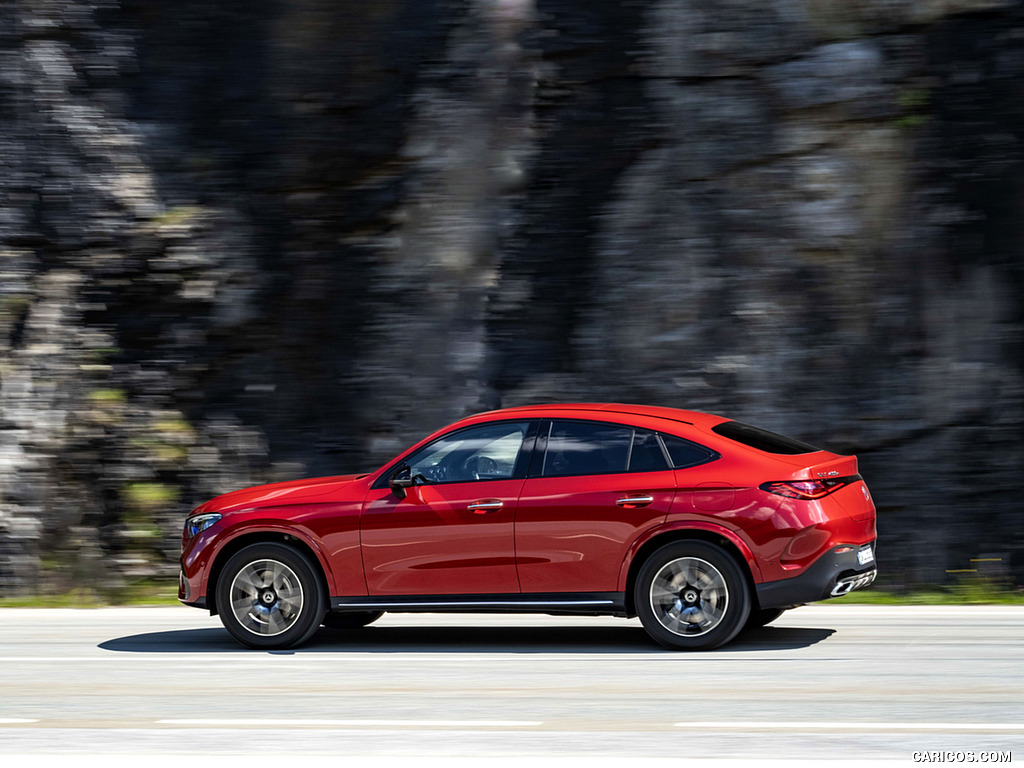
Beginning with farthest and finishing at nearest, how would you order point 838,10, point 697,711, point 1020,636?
1. point 838,10
2. point 1020,636
3. point 697,711

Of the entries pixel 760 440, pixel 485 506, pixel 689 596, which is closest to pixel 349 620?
pixel 485 506

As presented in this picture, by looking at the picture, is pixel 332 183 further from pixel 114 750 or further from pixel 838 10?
pixel 114 750

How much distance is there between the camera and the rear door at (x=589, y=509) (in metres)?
7.74

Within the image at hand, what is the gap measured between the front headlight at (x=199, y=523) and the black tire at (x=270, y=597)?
0.29 meters

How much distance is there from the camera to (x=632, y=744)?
5.60 meters

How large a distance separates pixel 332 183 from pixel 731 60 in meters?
4.59

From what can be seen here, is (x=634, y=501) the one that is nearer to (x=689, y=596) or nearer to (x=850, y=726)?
(x=689, y=596)

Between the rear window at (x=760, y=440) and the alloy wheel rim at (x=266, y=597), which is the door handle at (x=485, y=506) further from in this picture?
the rear window at (x=760, y=440)

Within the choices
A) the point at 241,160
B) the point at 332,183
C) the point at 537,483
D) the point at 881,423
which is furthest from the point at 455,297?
the point at 537,483

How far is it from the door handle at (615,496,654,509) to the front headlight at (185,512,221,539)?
9.09 ft

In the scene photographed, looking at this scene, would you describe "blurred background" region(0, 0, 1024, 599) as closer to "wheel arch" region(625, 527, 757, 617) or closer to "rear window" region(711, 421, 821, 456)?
"rear window" region(711, 421, 821, 456)

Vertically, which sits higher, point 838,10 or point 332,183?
point 838,10

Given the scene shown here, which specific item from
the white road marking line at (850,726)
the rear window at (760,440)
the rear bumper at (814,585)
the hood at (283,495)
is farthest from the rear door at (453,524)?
the white road marking line at (850,726)

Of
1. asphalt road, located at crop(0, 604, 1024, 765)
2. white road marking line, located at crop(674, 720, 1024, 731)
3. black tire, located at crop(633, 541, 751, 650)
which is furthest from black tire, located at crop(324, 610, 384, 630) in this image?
white road marking line, located at crop(674, 720, 1024, 731)
